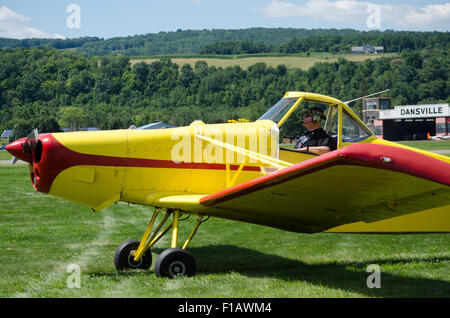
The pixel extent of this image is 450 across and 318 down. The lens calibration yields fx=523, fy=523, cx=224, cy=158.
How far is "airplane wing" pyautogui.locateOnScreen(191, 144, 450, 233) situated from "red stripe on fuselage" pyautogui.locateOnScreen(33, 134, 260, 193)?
86cm

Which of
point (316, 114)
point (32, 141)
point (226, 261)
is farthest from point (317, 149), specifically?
point (32, 141)

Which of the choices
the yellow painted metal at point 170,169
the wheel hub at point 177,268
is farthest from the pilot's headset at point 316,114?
the wheel hub at point 177,268

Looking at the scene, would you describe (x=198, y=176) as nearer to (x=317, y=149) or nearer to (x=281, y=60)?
(x=317, y=149)

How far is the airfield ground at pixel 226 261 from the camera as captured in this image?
19.0 feet

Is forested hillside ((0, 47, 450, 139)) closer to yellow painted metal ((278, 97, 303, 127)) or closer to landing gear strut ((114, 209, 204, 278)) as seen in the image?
yellow painted metal ((278, 97, 303, 127))

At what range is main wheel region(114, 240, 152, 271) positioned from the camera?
7.18 m

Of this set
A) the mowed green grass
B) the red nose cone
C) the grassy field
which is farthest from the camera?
the grassy field

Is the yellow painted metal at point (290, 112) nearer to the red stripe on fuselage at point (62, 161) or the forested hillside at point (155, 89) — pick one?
the forested hillside at point (155, 89)

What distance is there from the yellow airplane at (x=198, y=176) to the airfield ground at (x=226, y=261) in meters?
0.56

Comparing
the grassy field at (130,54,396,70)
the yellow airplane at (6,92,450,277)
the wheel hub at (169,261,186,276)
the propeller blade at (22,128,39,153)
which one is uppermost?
the grassy field at (130,54,396,70)

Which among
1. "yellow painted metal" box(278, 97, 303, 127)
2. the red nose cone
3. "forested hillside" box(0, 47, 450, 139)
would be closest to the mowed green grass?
the red nose cone

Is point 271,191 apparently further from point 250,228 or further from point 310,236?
point 250,228

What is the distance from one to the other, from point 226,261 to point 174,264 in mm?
1722
